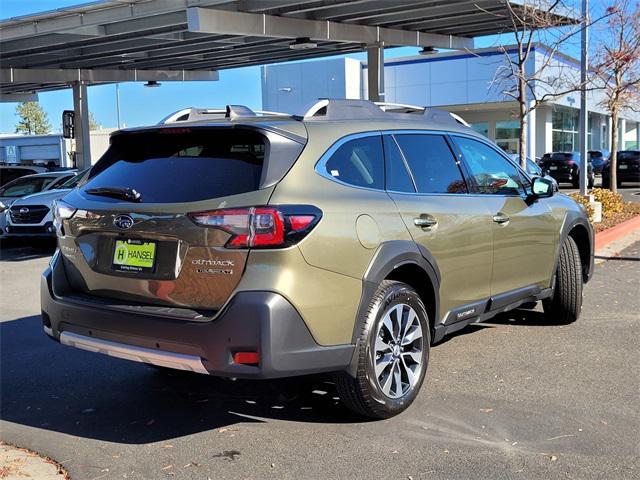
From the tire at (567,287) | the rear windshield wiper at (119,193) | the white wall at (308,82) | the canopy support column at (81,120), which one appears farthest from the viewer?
the white wall at (308,82)

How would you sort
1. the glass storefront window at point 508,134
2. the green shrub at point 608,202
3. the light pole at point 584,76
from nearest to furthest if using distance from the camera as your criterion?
the light pole at point 584,76
the green shrub at point 608,202
the glass storefront window at point 508,134

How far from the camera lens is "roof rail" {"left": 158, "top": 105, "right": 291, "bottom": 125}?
4336 mm

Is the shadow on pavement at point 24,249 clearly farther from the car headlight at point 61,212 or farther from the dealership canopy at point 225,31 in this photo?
the car headlight at point 61,212

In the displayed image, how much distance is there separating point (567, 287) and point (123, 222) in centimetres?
433

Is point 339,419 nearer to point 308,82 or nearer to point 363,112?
point 363,112

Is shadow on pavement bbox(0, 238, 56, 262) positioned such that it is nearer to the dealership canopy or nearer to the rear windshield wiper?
the dealership canopy

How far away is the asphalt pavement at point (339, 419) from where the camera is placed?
3.73 m

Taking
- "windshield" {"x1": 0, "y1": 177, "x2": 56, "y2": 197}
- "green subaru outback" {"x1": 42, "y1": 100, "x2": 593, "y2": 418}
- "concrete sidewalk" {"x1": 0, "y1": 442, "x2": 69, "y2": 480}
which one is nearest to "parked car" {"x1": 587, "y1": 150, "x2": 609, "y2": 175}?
"windshield" {"x1": 0, "y1": 177, "x2": 56, "y2": 197}

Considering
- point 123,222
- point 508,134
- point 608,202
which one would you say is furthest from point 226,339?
point 508,134

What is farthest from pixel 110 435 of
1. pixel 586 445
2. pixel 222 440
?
pixel 586 445

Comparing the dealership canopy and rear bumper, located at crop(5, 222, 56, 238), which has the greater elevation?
the dealership canopy

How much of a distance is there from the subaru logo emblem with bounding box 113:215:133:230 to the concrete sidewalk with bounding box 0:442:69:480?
1.36 meters

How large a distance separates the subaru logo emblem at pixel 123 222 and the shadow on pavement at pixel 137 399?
50.2 inches

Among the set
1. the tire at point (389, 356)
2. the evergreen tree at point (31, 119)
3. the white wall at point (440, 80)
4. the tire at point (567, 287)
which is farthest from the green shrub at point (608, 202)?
the evergreen tree at point (31, 119)
